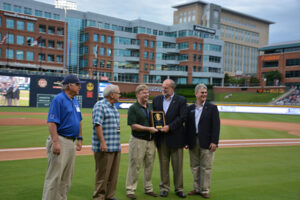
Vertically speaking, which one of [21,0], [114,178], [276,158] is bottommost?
[276,158]

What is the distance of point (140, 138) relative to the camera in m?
5.43

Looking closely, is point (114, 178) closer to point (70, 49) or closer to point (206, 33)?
point (70, 49)

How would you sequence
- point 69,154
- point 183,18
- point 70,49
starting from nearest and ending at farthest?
1. point 69,154
2. point 70,49
3. point 183,18

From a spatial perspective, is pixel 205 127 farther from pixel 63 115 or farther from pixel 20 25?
pixel 20 25

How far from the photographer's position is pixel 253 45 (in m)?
131

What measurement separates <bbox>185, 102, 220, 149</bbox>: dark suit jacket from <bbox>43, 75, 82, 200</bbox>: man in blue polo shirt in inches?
93.9

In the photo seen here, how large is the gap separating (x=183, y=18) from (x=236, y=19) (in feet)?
82.5

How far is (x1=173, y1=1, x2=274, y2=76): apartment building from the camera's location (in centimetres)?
11112

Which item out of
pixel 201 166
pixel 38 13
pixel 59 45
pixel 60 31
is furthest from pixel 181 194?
pixel 38 13

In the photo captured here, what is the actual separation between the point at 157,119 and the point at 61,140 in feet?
6.26

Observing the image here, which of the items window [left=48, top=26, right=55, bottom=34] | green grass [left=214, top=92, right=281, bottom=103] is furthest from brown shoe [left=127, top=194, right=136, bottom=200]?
window [left=48, top=26, right=55, bottom=34]

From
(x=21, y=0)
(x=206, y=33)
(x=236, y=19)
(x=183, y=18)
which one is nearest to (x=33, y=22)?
(x=21, y=0)

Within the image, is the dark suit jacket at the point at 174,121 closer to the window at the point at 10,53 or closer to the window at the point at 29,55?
the window at the point at 10,53

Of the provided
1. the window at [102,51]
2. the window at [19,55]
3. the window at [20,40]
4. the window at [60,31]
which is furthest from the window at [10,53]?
the window at [102,51]
